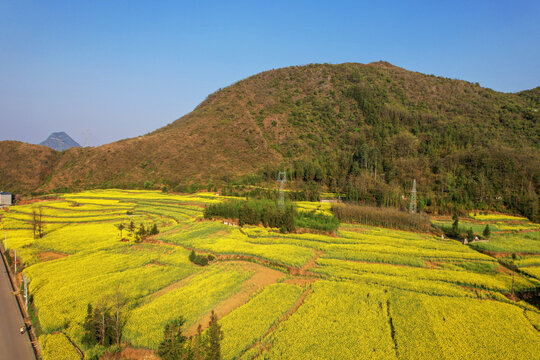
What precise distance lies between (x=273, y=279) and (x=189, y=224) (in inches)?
956

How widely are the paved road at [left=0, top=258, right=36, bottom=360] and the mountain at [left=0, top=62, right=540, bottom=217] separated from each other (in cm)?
5499

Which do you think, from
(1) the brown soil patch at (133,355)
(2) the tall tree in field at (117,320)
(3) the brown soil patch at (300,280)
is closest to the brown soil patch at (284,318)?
(3) the brown soil patch at (300,280)

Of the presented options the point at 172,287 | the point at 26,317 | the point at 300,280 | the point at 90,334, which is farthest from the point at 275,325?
the point at 26,317

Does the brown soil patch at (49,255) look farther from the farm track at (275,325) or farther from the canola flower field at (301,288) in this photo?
the farm track at (275,325)

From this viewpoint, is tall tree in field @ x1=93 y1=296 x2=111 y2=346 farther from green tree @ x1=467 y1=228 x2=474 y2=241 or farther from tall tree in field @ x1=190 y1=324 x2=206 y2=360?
green tree @ x1=467 y1=228 x2=474 y2=241

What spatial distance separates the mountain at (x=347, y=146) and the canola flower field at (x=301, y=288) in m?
23.4

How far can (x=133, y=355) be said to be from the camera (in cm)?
1580

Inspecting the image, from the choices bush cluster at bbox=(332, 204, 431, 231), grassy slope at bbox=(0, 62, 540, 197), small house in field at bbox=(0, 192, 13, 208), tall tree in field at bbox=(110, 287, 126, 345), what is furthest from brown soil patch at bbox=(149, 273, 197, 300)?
small house in field at bbox=(0, 192, 13, 208)

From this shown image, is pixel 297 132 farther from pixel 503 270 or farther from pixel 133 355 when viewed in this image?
pixel 133 355

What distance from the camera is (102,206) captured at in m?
59.4

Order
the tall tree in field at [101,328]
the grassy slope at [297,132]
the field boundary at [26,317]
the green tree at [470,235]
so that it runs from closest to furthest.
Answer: the tall tree in field at [101,328] → the field boundary at [26,317] → the green tree at [470,235] → the grassy slope at [297,132]

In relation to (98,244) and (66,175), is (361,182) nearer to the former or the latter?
(98,244)

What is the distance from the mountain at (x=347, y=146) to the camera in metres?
63.3

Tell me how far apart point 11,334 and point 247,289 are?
1596 centimetres
